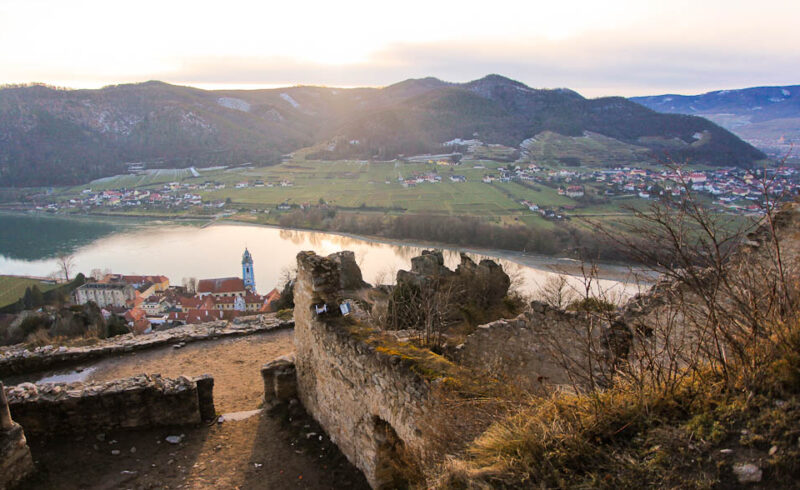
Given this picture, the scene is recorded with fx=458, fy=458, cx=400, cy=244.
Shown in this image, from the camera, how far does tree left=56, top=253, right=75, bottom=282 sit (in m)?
37.0

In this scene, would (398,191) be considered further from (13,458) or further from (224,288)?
(13,458)

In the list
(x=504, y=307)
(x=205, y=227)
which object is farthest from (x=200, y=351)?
(x=205, y=227)

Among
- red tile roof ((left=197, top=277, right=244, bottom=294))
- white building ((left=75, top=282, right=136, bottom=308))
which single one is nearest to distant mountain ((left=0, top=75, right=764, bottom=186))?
red tile roof ((left=197, top=277, right=244, bottom=294))

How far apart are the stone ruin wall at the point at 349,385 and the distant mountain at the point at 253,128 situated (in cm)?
7149

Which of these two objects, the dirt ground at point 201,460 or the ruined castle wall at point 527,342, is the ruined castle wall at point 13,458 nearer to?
the dirt ground at point 201,460

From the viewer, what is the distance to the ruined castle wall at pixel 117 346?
8.91 meters

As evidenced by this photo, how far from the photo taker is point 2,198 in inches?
3012

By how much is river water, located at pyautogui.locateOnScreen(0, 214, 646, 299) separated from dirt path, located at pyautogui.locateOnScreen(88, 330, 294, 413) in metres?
14.0

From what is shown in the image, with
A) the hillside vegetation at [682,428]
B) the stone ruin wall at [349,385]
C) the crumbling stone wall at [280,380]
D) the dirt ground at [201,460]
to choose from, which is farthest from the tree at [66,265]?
the hillside vegetation at [682,428]

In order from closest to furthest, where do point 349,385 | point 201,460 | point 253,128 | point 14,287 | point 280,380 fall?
point 349,385 < point 201,460 < point 280,380 < point 14,287 < point 253,128

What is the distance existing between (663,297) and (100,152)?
11417 centimetres

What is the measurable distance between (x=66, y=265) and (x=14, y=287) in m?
5.35

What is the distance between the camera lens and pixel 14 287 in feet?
112

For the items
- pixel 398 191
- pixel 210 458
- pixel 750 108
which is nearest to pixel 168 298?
pixel 210 458
